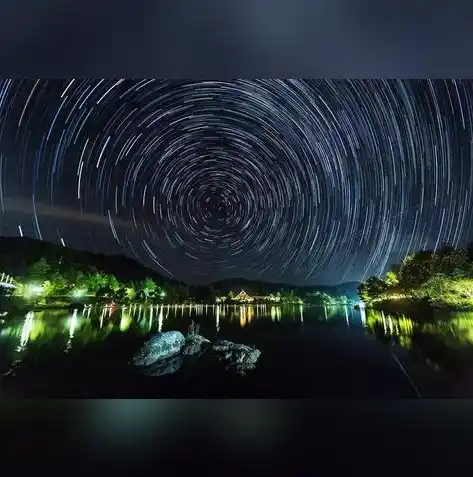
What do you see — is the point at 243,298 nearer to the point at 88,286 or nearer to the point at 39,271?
the point at 88,286

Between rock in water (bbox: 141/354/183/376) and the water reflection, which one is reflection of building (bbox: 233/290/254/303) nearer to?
rock in water (bbox: 141/354/183/376)

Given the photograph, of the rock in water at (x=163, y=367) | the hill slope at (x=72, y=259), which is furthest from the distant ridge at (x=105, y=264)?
the rock in water at (x=163, y=367)

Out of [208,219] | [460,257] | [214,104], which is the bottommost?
[460,257]

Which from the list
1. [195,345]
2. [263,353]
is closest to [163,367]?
[195,345]

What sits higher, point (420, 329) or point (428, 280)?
point (428, 280)

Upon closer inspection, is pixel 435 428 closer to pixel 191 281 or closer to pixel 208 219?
pixel 191 281
